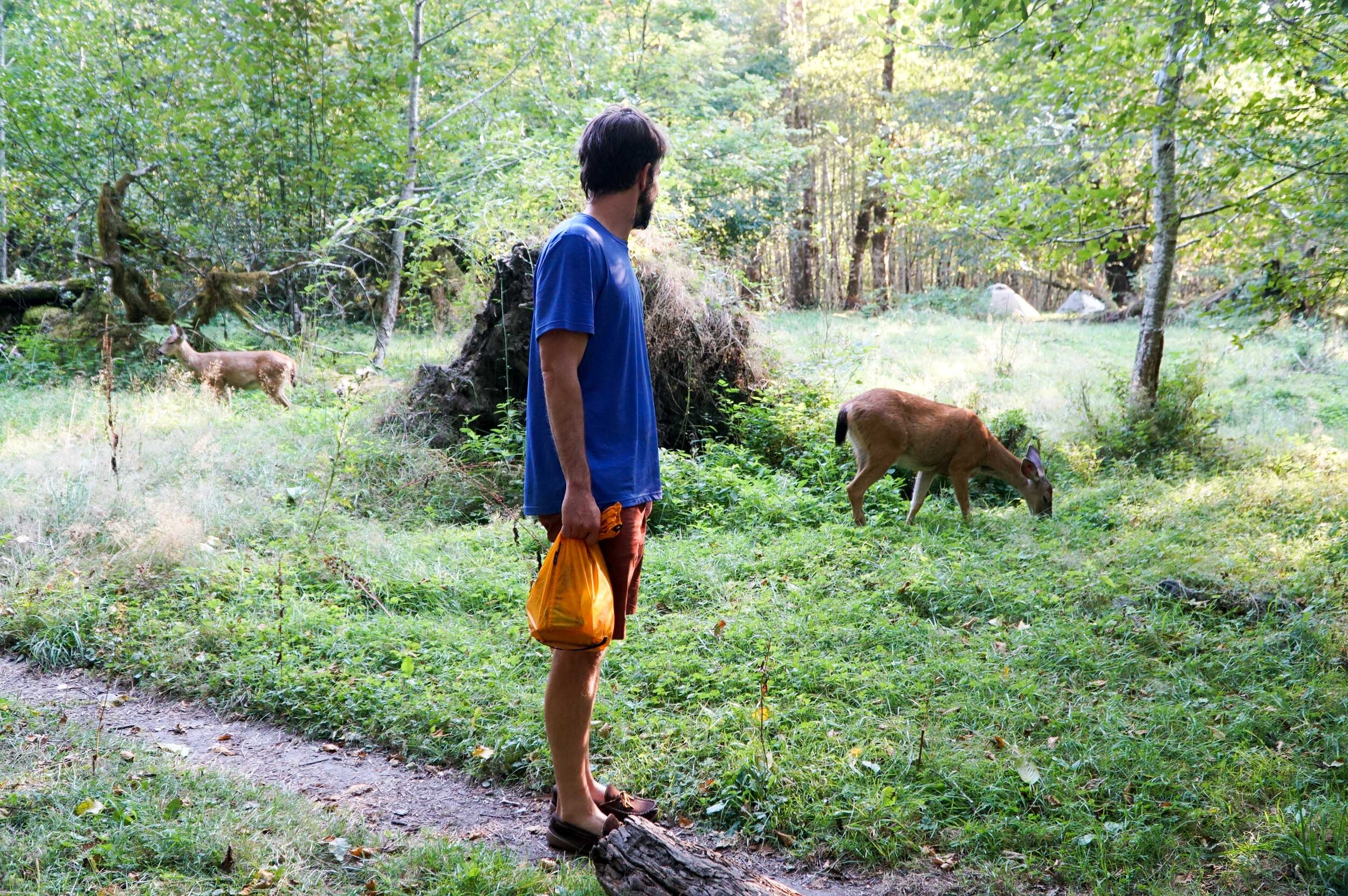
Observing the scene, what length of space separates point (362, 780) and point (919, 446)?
561 cm

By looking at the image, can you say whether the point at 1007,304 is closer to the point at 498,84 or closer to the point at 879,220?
the point at 879,220

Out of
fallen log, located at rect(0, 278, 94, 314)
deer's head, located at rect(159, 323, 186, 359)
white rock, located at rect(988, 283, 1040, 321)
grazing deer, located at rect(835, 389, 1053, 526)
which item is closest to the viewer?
grazing deer, located at rect(835, 389, 1053, 526)

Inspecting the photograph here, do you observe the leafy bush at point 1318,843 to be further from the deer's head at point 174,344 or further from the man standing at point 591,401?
the deer's head at point 174,344

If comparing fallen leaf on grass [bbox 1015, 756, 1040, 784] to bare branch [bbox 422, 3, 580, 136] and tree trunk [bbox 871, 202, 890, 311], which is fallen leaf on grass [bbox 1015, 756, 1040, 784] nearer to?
bare branch [bbox 422, 3, 580, 136]

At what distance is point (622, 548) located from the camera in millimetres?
3213

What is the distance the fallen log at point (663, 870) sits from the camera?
279cm

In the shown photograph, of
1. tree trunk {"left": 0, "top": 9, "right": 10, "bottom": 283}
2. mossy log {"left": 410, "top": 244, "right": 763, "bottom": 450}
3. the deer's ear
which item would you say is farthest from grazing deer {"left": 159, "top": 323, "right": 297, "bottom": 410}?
the deer's ear

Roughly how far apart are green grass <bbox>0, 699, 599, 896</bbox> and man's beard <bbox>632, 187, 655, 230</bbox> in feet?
7.69

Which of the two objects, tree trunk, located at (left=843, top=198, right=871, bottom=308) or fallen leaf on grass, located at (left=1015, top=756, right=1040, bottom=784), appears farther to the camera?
tree trunk, located at (left=843, top=198, right=871, bottom=308)

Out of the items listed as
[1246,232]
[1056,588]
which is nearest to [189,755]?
[1056,588]

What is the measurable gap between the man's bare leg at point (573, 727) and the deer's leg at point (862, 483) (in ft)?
16.1

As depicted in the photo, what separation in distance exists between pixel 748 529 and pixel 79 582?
4.70 meters

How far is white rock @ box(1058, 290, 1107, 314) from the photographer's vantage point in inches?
984

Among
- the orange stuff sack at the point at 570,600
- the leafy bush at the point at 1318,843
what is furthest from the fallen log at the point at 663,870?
the leafy bush at the point at 1318,843
